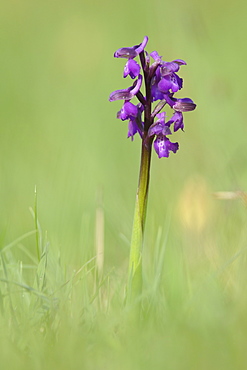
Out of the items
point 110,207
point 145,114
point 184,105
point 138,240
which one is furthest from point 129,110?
point 110,207

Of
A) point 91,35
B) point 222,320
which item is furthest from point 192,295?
point 91,35

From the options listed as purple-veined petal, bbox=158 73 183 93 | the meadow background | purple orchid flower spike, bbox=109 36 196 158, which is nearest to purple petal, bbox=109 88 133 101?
purple orchid flower spike, bbox=109 36 196 158

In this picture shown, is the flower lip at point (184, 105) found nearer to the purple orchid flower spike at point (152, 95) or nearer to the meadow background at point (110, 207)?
the purple orchid flower spike at point (152, 95)

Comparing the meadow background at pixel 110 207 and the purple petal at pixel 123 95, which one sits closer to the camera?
the meadow background at pixel 110 207

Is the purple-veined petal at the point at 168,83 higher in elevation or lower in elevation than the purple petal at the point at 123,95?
higher

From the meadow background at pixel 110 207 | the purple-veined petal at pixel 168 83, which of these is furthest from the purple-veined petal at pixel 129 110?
the meadow background at pixel 110 207

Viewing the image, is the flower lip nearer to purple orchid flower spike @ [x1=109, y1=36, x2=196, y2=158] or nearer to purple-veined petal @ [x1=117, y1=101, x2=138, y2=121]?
purple orchid flower spike @ [x1=109, y1=36, x2=196, y2=158]

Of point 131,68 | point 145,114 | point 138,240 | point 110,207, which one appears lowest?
point 110,207

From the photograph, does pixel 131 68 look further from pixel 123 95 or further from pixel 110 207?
pixel 110 207
